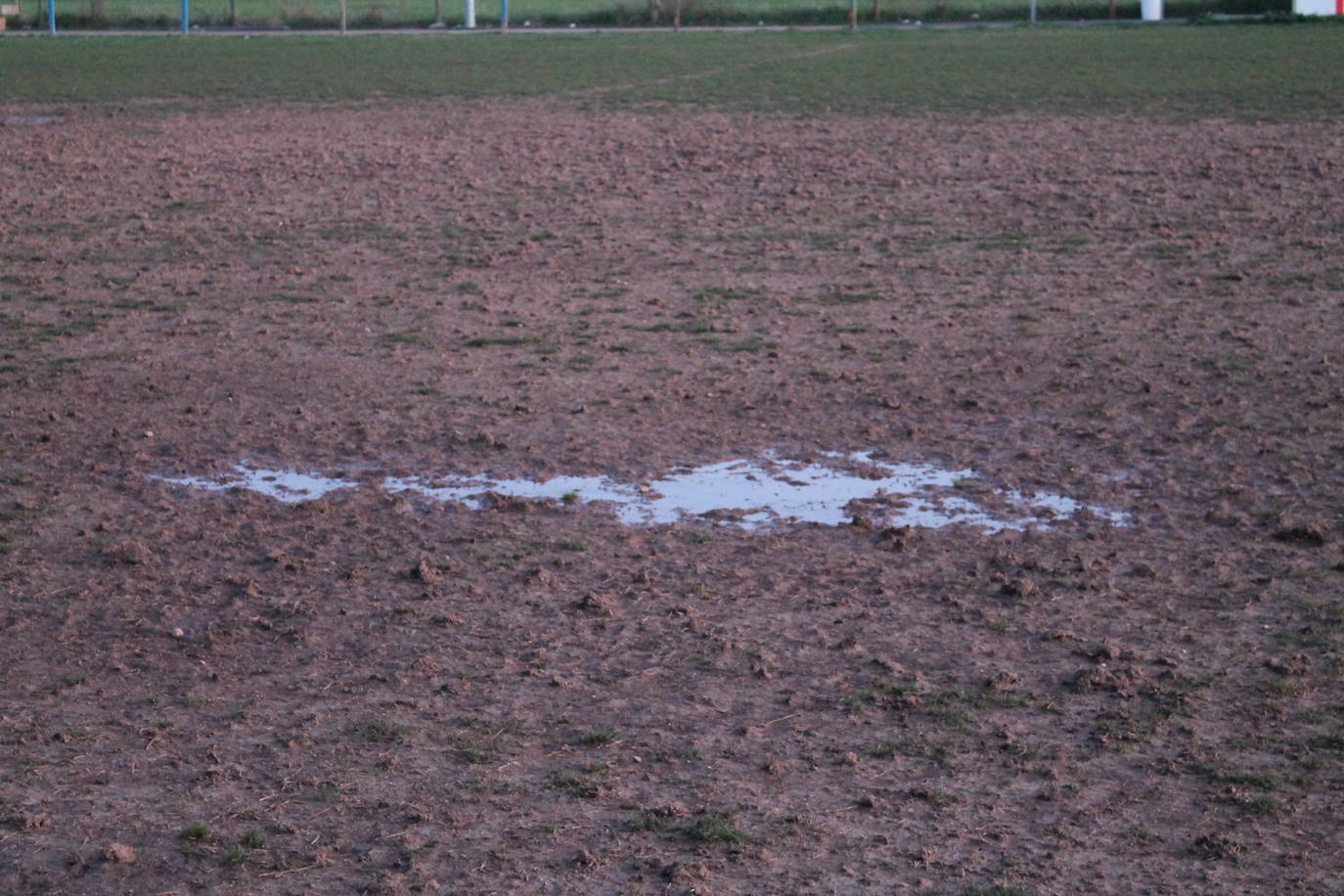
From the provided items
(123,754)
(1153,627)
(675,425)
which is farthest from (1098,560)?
(123,754)

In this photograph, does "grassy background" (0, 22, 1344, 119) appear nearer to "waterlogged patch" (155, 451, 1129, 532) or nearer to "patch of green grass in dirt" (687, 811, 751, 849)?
"waterlogged patch" (155, 451, 1129, 532)

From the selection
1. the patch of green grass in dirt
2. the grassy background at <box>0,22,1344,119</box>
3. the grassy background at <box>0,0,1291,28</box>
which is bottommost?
the patch of green grass in dirt

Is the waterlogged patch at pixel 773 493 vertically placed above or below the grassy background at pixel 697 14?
below

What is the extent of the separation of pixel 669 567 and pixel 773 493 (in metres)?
1.11

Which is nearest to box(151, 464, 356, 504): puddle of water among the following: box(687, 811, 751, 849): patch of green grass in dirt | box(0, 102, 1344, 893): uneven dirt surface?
box(0, 102, 1344, 893): uneven dirt surface

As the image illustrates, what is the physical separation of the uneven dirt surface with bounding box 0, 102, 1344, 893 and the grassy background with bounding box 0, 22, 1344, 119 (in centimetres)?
915

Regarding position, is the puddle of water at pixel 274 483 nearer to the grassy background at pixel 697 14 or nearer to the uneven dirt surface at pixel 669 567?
the uneven dirt surface at pixel 669 567

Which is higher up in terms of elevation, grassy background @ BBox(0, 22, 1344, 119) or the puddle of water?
grassy background @ BBox(0, 22, 1344, 119)

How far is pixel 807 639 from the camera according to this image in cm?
648

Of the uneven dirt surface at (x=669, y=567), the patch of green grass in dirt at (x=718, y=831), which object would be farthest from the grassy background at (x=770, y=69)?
the patch of green grass in dirt at (x=718, y=831)

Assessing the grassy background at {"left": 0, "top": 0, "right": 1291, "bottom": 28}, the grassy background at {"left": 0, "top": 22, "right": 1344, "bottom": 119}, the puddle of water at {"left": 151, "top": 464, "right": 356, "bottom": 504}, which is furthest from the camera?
the grassy background at {"left": 0, "top": 0, "right": 1291, "bottom": 28}

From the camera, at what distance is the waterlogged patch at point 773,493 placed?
780 cm

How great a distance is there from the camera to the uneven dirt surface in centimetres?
510

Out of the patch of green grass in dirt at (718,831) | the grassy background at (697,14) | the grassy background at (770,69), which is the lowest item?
the patch of green grass in dirt at (718,831)
